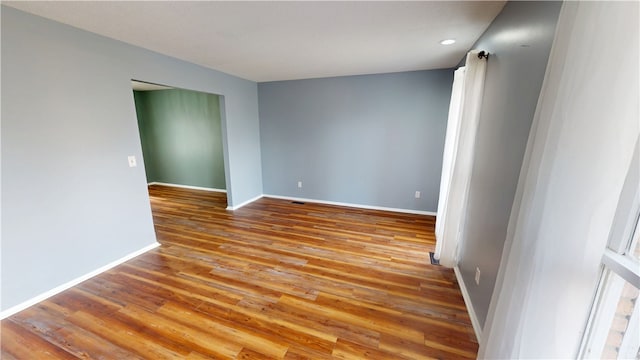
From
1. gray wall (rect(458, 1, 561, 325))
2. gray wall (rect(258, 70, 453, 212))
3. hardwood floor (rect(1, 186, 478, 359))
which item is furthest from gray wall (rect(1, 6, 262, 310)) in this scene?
gray wall (rect(458, 1, 561, 325))

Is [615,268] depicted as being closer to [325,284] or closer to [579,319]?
[579,319]

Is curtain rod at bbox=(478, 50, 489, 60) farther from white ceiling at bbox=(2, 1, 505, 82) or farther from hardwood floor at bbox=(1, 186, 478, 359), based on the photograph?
hardwood floor at bbox=(1, 186, 478, 359)

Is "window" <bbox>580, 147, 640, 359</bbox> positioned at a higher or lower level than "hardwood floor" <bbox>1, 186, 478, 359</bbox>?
higher

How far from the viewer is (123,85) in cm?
233

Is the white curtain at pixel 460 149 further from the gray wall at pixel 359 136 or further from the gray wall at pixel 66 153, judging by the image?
the gray wall at pixel 66 153

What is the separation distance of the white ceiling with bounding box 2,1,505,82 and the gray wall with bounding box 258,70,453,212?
71cm

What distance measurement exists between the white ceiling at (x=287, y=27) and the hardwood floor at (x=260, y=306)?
7.35ft

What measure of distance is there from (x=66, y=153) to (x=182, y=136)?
359 cm

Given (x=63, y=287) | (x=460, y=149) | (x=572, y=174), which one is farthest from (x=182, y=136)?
(x=572, y=174)

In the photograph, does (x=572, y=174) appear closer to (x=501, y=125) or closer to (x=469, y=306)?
(x=501, y=125)

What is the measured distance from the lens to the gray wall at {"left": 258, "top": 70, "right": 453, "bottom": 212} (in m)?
3.59

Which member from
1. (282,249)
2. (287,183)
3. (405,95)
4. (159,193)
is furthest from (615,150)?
(159,193)

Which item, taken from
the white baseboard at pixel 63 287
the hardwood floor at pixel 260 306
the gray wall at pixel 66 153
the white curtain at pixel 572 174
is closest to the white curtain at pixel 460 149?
the hardwood floor at pixel 260 306

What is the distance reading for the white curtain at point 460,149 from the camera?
6.16 ft
